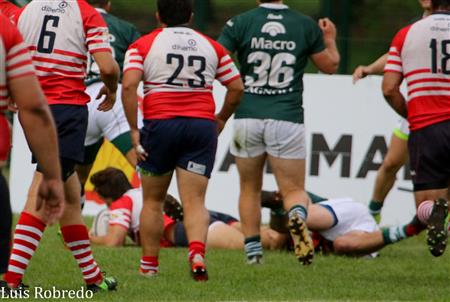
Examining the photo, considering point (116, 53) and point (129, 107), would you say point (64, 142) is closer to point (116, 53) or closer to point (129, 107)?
point (129, 107)

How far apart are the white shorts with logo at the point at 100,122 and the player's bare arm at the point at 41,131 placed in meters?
5.21

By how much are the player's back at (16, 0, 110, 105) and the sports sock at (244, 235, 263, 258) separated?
8.29 feet

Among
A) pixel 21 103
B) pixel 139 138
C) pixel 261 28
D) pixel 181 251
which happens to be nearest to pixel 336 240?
pixel 181 251

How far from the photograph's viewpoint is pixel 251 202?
9914 mm

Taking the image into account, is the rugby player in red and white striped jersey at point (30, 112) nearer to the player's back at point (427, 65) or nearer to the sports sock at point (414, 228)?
the player's back at point (427, 65)

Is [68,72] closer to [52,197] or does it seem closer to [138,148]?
[138,148]

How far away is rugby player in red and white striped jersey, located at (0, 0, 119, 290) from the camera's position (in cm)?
758

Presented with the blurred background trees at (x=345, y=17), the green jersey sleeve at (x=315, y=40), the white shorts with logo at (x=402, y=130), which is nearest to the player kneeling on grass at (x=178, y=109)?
the green jersey sleeve at (x=315, y=40)

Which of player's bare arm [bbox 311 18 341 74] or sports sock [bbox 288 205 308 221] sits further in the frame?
player's bare arm [bbox 311 18 341 74]

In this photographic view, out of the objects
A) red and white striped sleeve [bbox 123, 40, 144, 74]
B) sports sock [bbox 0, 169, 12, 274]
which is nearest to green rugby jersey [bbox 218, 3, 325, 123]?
red and white striped sleeve [bbox 123, 40, 144, 74]

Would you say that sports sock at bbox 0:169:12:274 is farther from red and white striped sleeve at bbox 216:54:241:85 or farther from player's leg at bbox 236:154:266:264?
player's leg at bbox 236:154:266:264

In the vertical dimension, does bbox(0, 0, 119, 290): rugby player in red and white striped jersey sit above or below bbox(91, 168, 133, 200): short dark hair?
above

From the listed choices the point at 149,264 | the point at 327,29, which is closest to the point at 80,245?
the point at 149,264

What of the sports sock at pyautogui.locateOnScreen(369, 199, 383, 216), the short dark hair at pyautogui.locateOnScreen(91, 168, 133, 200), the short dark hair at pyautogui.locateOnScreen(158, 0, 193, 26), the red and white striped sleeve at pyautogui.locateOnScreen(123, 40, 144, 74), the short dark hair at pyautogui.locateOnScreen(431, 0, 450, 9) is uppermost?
the short dark hair at pyautogui.locateOnScreen(431, 0, 450, 9)
